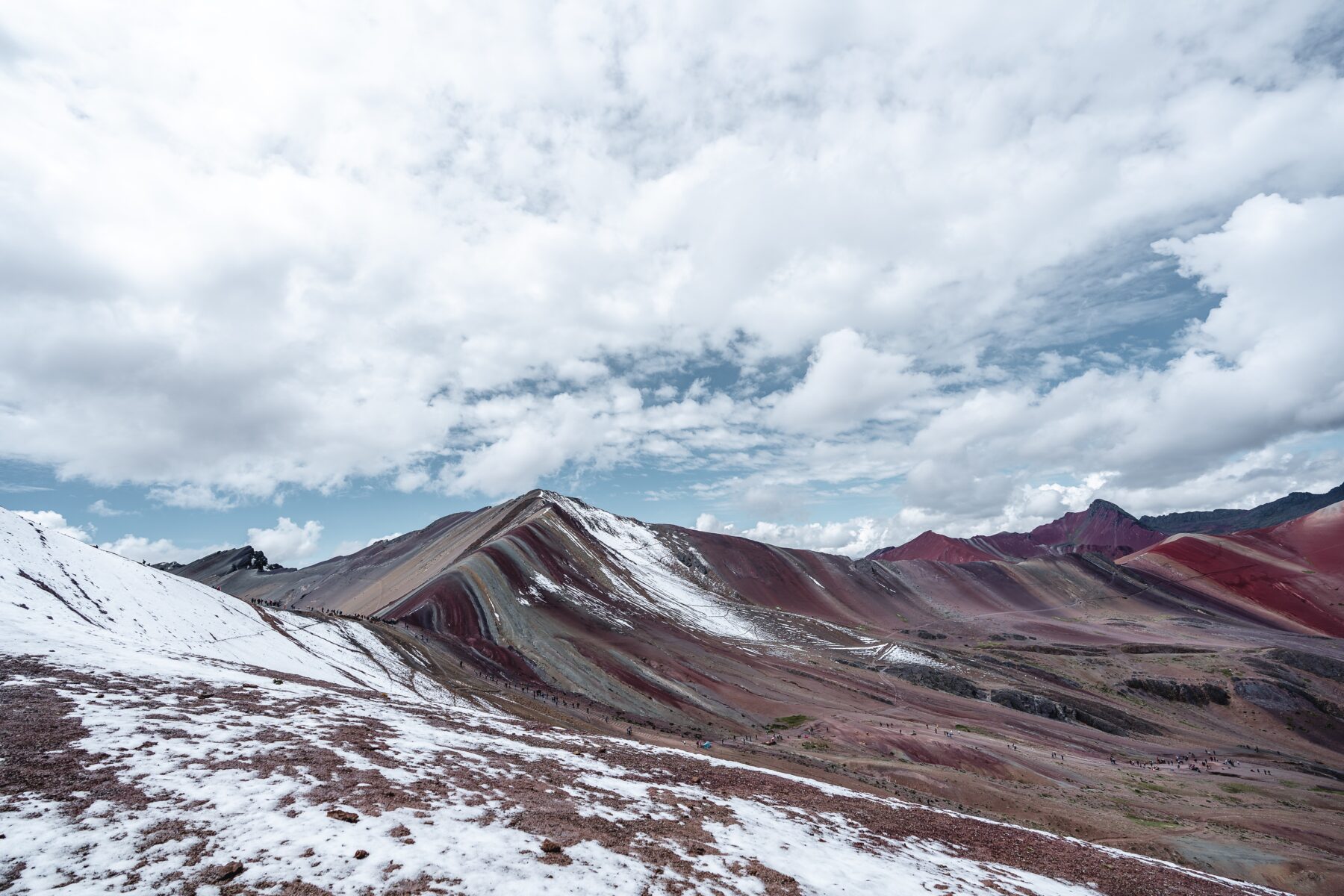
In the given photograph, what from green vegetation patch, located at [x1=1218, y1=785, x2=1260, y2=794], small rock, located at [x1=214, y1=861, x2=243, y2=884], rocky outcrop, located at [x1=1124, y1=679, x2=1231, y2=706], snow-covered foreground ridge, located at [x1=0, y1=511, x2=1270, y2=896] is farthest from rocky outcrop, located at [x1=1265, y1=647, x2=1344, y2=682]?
small rock, located at [x1=214, y1=861, x2=243, y2=884]

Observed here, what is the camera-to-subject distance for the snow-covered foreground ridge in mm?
7973

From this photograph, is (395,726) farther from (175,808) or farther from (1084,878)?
(1084,878)

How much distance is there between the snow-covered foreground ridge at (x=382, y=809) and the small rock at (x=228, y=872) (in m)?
0.03

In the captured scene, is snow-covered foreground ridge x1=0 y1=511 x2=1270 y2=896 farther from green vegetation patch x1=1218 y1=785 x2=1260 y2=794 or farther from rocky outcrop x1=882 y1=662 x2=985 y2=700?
rocky outcrop x1=882 y1=662 x2=985 y2=700

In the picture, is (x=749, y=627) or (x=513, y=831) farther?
(x=749, y=627)

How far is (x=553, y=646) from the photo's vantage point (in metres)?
62.6

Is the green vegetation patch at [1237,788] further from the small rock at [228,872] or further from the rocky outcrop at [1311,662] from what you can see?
the rocky outcrop at [1311,662]

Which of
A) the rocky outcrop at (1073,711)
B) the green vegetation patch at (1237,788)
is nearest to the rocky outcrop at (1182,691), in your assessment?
the rocky outcrop at (1073,711)

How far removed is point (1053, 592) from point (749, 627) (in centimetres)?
12352

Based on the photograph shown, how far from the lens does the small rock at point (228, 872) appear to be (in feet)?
24.0

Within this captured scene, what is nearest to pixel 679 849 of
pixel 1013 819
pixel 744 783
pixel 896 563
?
pixel 744 783

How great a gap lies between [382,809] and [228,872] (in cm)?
287

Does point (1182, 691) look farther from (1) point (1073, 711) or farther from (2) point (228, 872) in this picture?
(2) point (228, 872)

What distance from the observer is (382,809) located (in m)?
10.1
